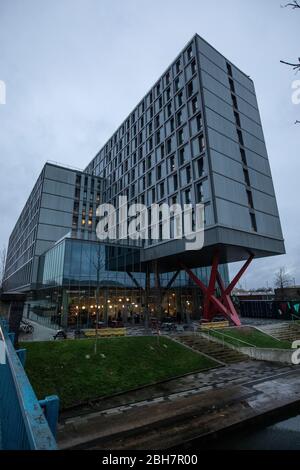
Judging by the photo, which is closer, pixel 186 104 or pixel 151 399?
pixel 151 399

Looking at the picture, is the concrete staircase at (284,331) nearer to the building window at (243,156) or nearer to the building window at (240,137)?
the building window at (243,156)

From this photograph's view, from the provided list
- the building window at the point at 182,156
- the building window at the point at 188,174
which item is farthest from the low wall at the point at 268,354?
the building window at the point at 182,156

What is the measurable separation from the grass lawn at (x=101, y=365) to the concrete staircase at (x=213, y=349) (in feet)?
5.05

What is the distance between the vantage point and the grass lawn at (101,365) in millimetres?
13594

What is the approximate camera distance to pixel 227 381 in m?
15.7

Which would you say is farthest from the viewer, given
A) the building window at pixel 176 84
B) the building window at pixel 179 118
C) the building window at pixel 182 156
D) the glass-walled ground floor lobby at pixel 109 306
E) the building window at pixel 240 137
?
the building window at pixel 176 84

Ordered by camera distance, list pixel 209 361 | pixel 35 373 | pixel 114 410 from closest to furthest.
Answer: pixel 114 410, pixel 35 373, pixel 209 361

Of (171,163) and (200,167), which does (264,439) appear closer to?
(200,167)

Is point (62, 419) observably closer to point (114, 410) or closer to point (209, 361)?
point (114, 410)

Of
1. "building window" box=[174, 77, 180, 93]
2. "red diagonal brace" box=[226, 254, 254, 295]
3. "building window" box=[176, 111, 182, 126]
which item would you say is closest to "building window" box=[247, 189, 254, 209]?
"red diagonal brace" box=[226, 254, 254, 295]

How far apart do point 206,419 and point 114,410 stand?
162 inches

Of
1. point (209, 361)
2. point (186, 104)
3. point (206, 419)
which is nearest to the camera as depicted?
point (206, 419)

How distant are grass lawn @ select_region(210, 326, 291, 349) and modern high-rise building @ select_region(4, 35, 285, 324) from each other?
3.60 m
